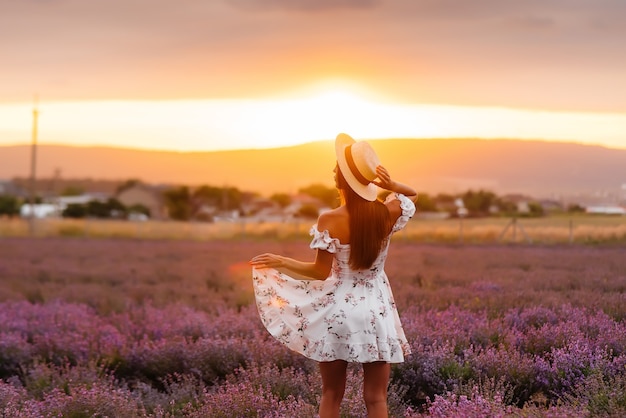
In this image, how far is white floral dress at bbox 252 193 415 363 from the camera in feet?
16.9

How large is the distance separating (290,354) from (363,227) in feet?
9.58

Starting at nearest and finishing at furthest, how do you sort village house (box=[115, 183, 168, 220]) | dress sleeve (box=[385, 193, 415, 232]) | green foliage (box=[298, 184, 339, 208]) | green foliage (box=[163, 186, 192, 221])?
dress sleeve (box=[385, 193, 415, 232]) < green foliage (box=[163, 186, 192, 221]) < green foliage (box=[298, 184, 339, 208]) < village house (box=[115, 183, 168, 220])

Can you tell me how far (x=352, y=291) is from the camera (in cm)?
525

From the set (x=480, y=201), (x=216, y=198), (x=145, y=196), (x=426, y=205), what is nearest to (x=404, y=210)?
(x=480, y=201)

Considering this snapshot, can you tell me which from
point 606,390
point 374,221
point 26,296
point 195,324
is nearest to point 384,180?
point 374,221

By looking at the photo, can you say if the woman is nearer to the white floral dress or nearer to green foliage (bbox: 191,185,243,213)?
the white floral dress

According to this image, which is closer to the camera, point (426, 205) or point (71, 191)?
point (426, 205)

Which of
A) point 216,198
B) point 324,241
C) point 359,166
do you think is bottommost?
point 216,198

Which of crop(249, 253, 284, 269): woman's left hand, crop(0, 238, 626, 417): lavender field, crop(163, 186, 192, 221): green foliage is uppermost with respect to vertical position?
crop(249, 253, 284, 269): woman's left hand

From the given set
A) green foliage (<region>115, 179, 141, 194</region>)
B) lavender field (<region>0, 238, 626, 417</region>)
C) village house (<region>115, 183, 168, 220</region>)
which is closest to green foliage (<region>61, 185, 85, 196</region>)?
green foliage (<region>115, 179, 141, 194</region>)

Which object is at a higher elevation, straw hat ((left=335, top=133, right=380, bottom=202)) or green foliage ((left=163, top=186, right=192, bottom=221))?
straw hat ((left=335, top=133, right=380, bottom=202))

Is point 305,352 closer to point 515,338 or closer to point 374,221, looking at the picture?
point 374,221

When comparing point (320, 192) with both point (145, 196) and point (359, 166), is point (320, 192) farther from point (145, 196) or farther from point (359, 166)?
point (359, 166)

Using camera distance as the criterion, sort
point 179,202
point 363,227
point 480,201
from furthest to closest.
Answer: point 179,202, point 480,201, point 363,227
